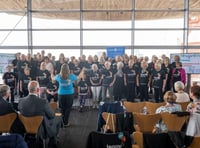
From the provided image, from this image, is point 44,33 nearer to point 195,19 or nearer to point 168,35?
point 168,35

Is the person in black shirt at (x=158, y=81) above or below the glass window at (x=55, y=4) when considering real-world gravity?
below

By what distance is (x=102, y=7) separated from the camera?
11438 millimetres

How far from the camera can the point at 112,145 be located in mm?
2854

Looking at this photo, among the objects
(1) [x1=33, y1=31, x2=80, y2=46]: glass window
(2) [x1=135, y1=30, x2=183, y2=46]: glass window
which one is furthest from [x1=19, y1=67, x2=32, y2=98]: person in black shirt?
(2) [x1=135, y1=30, x2=183, y2=46]: glass window

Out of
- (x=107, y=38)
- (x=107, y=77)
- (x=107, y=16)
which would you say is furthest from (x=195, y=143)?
(x=107, y=16)

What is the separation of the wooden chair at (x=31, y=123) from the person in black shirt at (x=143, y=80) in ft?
16.1

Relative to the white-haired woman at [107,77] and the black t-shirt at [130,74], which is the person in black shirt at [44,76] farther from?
the black t-shirt at [130,74]

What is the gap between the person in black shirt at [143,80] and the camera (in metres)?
8.36

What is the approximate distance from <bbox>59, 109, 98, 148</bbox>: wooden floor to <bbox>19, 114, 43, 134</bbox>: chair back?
96 centimetres

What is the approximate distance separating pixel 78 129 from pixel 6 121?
221 centimetres

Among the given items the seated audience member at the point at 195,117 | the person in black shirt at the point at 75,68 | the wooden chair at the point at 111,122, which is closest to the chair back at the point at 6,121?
the wooden chair at the point at 111,122

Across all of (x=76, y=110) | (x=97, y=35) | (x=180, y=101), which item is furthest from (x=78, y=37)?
(x=180, y=101)

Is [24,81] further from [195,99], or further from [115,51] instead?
[195,99]

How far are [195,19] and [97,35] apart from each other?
4086mm
